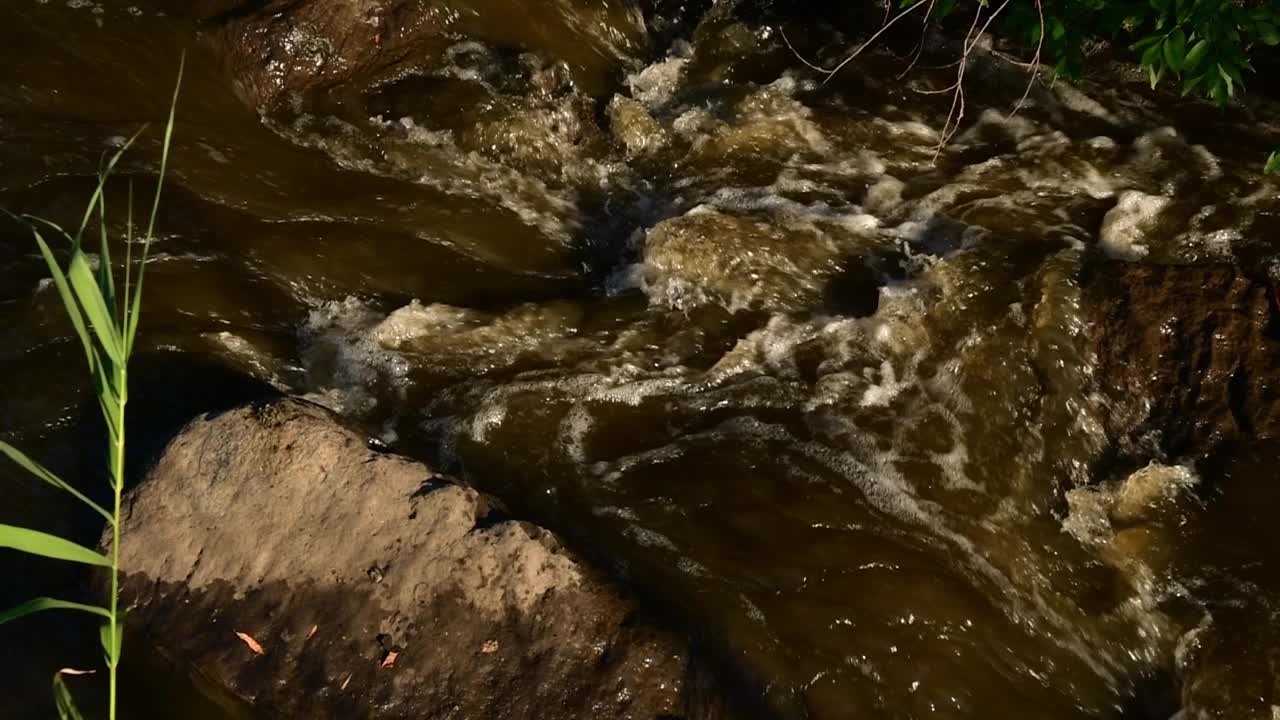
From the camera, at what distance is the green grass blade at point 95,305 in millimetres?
2027

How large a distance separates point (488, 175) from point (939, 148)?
7.60ft

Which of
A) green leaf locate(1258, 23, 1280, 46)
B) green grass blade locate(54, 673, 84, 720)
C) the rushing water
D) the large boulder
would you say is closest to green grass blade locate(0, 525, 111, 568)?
green grass blade locate(54, 673, 84, 720)

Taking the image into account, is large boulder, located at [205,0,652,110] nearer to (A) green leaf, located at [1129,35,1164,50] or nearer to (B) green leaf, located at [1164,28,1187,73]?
(A) green leaf, located at [1129,35,1164,50]

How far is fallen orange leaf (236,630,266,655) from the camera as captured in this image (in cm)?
328

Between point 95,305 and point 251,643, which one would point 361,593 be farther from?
point 95,305

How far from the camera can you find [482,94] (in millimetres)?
6055

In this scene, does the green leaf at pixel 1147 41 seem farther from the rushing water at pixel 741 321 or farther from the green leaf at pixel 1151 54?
the rushing water at pixel 741 321

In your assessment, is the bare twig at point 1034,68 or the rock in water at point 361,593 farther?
the bare twig at point 1034,68

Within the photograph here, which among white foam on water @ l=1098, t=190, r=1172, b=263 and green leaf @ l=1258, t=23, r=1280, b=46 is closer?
green leaf @ l=1258, t=23, r=1280, b=46

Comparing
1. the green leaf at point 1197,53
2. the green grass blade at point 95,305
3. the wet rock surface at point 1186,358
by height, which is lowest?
the wet rock surface at point 1186,358

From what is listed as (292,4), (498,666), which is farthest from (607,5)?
(498,666)

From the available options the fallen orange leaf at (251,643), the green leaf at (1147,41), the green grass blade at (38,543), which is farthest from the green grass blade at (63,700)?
the green leaf at (1147,41)

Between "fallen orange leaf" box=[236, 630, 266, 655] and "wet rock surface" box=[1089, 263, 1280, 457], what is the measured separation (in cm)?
316

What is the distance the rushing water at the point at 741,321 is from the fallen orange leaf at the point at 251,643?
227mm
